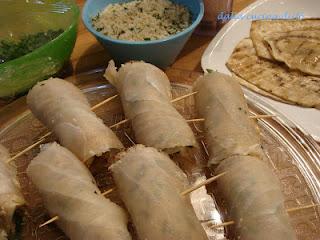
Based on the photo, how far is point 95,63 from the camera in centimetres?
264

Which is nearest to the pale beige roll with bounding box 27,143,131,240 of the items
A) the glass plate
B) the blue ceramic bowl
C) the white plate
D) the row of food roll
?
the row of food roll

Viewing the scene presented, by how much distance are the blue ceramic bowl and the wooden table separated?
129 mm

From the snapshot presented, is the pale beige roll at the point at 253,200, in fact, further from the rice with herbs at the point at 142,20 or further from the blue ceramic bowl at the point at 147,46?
the rice with herbs at the point at 142,20

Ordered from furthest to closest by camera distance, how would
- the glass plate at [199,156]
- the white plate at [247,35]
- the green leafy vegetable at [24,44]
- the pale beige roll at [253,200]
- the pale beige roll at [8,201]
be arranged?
the green leafy vegetable at [24,44] → the white plate at [247,35] → the glass plate at [199,156] → the pale beige roll at [8,201] → the pale beige roll at [253,200]

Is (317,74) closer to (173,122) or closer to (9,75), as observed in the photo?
(173,122)

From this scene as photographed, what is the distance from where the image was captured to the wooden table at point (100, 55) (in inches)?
103

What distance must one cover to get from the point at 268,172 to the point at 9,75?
137 cm

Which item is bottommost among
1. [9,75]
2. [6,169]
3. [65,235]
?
[65,235]

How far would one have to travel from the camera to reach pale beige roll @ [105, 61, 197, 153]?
186 centimetres

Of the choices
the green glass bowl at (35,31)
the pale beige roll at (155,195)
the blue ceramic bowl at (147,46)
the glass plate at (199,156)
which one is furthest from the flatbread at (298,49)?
the green glass bowl at (35,31)

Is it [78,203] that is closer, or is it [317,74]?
[78,203]

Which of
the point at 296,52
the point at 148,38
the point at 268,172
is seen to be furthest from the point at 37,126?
the point at 296,52

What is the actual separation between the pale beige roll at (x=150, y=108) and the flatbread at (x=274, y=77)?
0.54 metres

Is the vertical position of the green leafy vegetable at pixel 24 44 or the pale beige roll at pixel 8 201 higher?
the green leafy vegetable at pixel 24 44
